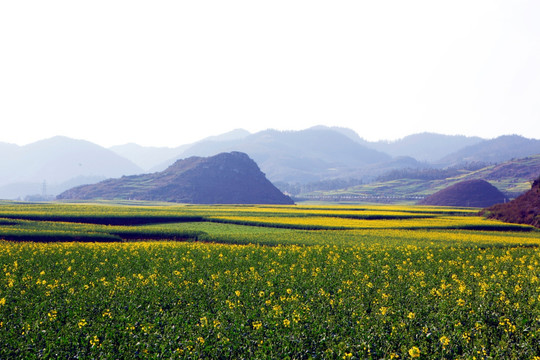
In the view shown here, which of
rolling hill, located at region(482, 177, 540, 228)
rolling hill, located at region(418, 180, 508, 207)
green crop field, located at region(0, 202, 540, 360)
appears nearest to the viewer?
green crop field, located at region(0, 202, 540, 360)

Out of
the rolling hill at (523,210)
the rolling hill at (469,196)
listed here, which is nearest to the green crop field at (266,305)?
the rolling hill at (523,210)

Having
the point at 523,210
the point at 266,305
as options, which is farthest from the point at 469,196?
the point at 266,305

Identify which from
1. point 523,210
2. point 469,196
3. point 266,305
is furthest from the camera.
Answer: point 469,196

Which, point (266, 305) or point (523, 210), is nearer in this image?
Answer: point (266, 305)

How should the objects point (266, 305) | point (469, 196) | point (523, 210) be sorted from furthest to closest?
point (469, 196)
point (523, 210)
point (266, 305)

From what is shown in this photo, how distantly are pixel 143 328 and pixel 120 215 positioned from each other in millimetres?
57717

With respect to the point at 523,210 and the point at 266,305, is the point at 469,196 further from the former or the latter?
the point at 266,305

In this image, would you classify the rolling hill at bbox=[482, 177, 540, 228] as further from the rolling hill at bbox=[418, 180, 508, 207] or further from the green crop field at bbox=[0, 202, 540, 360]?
the rolling hill at bbox=[418, 180, 508, 207]

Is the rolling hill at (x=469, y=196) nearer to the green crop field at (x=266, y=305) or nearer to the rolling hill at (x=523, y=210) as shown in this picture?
the rolling hill at (x=523, y=210)

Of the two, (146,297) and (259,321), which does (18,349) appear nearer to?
(146,297)

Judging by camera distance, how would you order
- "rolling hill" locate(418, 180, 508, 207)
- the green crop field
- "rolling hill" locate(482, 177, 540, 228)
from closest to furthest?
the green crop field
"rolling hill" locate(482, 177, 540, 228)
"rolling hill" locate(418, 180, 508, 207)

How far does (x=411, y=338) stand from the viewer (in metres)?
12.0

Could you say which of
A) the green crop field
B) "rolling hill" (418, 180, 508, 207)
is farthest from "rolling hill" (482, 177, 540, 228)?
"rolling hill" (418, 180, 508, 207)

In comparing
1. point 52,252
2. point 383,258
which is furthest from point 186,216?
point 383,258
